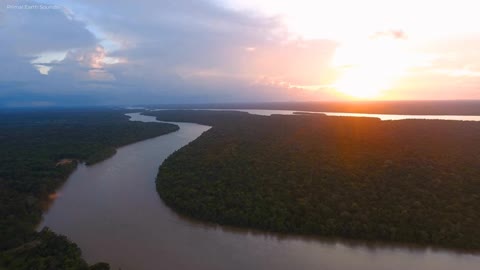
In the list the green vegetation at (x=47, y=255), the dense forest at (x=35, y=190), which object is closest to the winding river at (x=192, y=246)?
the green vegetation at (x=47, y=255)

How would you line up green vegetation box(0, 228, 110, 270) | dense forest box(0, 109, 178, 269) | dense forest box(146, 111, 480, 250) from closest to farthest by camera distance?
1. green vegetation box(0, 228, 110, 270)
2. dense forest box(0, 109, 178, 269)
3. dense forest box(146, 111, 480, 250)

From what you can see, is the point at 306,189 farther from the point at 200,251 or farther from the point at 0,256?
the point at 0,256

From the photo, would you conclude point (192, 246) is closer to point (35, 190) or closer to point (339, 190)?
point (339, 190)

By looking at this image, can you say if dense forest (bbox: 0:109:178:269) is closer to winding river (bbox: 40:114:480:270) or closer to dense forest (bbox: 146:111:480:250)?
winding river (bbox: 40:114:480:270)

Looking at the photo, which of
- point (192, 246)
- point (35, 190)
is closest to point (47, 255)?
point (192, 246)

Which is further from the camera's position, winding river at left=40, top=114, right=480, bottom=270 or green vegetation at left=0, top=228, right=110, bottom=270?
winding river at left=40, top=114, right=480, bottom=270

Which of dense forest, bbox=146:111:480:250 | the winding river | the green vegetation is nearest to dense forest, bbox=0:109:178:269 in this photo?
the green vegetation
